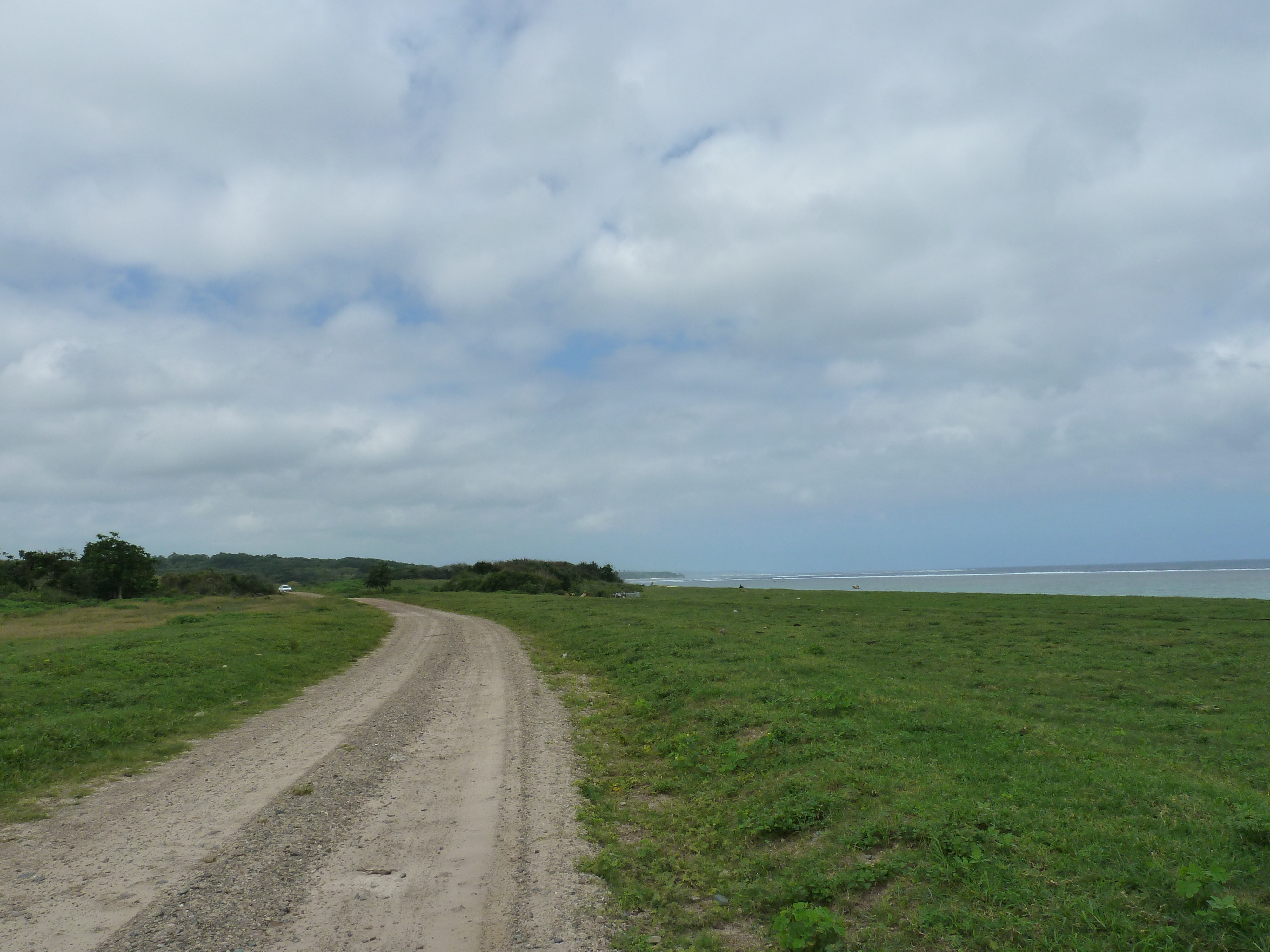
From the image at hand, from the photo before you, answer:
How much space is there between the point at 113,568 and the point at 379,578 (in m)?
35.9

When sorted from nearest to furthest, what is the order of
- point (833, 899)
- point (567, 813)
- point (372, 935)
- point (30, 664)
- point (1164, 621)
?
point (372, 935)
point (833, 899)
point (567, 813)
point (30, 664)
point (1164, 621)

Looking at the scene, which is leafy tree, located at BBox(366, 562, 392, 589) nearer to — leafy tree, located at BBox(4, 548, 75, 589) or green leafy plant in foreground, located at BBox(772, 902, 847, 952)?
leafy tree, located at BBox(4, 548, 75, 589)

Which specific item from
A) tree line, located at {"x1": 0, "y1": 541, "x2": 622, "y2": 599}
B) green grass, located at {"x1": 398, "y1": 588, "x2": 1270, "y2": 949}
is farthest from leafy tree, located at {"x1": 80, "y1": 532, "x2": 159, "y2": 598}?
green grass, located at {"x1": 398, "y1": 588, "x2": 1270, "y2": 949}

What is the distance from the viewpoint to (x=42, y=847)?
804cm

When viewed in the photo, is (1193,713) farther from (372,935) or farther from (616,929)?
(372,935)

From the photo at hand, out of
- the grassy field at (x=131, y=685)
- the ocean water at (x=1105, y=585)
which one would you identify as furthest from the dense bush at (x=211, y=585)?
the ocean water at (x=1105, y=585)

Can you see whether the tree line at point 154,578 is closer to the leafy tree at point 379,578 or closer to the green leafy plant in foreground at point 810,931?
the leafy tree at point 379,578

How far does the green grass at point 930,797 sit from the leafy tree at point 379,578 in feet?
282

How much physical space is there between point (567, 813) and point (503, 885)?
7.77 ft

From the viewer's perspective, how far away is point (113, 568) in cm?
6994

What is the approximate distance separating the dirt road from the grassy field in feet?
3.81

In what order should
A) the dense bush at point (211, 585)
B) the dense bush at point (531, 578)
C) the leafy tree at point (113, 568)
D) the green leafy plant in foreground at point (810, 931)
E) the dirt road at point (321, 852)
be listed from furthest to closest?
the dense bush at point (531, 578) < the dense bush at point (211, 585) < the leafy tree at point (113, 568) < the dirt road at point (321, 852) < the green leafy plant in foreground at point (810, 931)

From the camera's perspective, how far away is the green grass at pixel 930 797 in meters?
5.84

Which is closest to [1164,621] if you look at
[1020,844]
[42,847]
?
[1020,844]
